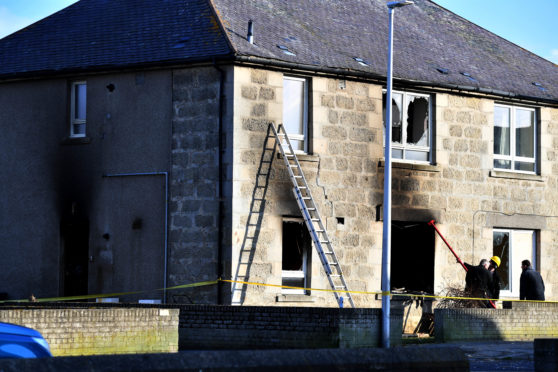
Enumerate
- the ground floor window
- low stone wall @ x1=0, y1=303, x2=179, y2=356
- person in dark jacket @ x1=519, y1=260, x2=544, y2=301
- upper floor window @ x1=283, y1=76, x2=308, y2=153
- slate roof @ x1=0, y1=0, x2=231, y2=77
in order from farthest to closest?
the ground floor window, upper floor window @ x1=283, y1=76, x2=308, y2=153, person in dark jacket @ x1=519, y1=260, x2=544, y2=301, slate roof @ x1=0, y1=0, x2=231, y2=77, low stone wall @ x1=0, y1=303, x2=179, y2=356

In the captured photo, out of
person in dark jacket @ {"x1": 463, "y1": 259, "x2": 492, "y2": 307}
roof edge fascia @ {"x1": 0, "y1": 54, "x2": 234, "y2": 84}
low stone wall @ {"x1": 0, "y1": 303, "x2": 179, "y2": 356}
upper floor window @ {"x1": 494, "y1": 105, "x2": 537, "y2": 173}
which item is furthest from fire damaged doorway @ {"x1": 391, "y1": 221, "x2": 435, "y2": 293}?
low stone wall @ {"x1": 0, "y1": 303, "x2": 179, "y2": 356}

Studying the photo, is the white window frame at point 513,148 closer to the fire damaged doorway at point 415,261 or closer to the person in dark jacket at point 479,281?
the fire damaged doorway at point 415,261

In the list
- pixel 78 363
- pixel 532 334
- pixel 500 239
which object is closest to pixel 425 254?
pixel 500 239

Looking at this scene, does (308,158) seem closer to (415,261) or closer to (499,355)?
(415,261)

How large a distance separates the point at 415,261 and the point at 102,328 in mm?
12099

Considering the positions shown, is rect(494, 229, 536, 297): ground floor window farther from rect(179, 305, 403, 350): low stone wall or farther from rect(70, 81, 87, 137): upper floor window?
rect(70, 81, 87, 137): upper floor window

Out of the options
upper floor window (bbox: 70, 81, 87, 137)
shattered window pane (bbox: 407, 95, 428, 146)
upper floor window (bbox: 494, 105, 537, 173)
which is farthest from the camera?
upper floor window (bbox: 494, 105, 537, 173)

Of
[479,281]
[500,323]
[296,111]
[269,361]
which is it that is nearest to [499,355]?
[500,323]

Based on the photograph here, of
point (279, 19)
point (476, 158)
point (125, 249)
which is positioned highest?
point (279, 19)

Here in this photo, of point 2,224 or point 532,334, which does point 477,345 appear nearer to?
point 532,334

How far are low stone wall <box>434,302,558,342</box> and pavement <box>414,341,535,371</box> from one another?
0.89 feet

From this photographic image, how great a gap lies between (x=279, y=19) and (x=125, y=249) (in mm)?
6958

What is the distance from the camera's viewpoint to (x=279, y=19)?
89.5ft

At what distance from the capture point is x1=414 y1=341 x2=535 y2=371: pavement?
16.4 metres
